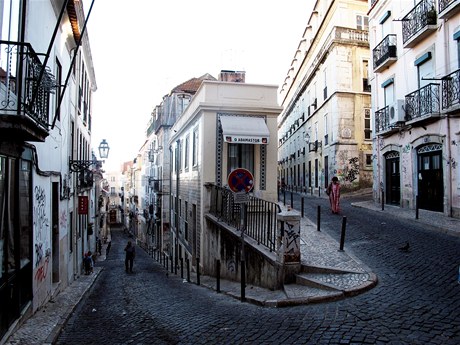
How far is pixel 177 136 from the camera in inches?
841

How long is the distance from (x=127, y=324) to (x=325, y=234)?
6.63m

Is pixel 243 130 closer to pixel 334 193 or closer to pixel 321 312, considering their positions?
pixel 334 193

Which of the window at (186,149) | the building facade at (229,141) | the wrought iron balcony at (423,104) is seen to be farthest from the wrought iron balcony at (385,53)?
the window at (186,149)

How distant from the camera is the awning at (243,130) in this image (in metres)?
13.4

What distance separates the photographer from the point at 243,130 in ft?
44.9

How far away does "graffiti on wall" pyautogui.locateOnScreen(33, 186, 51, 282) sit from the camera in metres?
7.66

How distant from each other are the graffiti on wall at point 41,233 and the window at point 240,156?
7.14 meters

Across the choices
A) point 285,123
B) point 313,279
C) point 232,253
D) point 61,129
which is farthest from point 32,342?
point 285,123

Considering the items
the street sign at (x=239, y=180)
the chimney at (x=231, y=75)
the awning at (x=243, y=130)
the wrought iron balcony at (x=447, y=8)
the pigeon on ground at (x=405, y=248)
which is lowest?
the pigeon on ground at (x=405, y=248)

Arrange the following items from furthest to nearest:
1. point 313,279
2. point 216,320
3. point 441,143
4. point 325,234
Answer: point 441,143, point 325,234, point 313,279, point 216,320

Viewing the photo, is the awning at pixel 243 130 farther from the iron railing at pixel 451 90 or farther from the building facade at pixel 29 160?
the iron railing at pixel 451 90

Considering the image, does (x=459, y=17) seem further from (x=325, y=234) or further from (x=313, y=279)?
(x=313, y=279)

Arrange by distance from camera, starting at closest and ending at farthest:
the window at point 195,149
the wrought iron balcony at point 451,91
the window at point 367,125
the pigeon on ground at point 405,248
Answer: the pigeon on ground at point 405,248 → the wrought iron balcony at point 451,91 → the window at point 195,149 → the window at point 367,125

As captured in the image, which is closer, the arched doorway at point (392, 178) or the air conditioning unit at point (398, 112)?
the air conditioning unit at point (398, 112)
